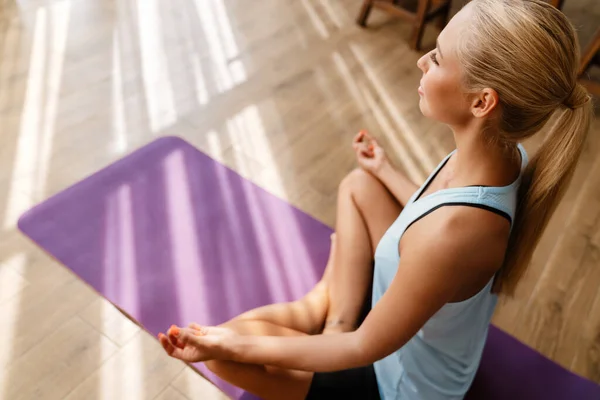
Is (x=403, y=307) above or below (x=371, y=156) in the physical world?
above

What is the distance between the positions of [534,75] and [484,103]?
0.29ft

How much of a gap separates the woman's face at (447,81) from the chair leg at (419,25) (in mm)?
2004

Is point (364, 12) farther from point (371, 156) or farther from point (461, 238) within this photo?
point (461, 238)

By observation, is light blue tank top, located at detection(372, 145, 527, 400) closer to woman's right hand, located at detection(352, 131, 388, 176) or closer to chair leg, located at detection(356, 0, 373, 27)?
woman's right hand, located at detection(352, 131, 388, 176)

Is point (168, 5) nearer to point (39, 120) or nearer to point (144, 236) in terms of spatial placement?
point (39, 120)

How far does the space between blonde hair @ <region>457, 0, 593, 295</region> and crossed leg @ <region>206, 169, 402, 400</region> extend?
0.54 meters

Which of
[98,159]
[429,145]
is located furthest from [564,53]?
[98,159]

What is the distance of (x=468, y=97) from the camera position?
95 cm

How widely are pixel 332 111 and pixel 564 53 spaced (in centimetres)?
164

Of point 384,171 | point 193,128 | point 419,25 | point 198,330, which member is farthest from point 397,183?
point 419,25

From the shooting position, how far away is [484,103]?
36.5 inches

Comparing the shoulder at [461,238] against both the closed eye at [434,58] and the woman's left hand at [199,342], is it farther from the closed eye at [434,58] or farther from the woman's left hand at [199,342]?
the woman's left hand at [199,342]

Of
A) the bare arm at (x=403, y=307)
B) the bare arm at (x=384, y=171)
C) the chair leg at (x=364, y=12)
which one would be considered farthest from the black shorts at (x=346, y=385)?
the chair leg at (x=364, y=12)

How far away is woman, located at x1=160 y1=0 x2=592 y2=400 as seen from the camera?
2.92ft
